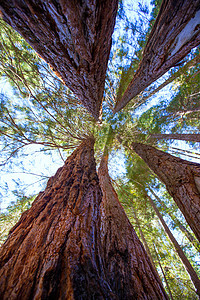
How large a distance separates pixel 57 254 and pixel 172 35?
3116mm

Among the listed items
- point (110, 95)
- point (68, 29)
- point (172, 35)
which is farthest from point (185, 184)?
point (110, 95)

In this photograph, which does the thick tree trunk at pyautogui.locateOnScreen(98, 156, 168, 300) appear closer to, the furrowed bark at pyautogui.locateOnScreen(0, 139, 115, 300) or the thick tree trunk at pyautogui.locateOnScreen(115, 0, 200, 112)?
the furrowed bark at pyautogui.locateOnScreen(0, 139, 115, 300)

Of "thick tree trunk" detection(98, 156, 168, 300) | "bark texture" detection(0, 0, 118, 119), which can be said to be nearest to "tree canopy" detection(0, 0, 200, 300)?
"bark texture" detection(0, 0, 118, 119)

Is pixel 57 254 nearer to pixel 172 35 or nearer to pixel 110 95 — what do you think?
pixel 172 35

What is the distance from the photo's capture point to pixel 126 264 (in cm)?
125

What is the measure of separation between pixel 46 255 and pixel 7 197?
3820mm

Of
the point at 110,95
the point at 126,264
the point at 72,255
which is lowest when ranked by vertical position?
the point at 72,255

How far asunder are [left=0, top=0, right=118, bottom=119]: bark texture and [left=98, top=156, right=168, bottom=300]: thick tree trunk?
235 centimetres

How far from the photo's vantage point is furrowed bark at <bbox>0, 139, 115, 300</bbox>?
65 centimetres

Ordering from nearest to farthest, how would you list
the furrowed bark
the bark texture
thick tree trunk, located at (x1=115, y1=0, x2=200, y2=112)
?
the furrowed bark < the bark texture < thick tree trunk, located at (x1=115, y1=0, x2=200, y2=112)

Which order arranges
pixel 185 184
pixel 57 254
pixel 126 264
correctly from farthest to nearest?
pixel 185 184 < pixel 126 264 < pixel 57 254

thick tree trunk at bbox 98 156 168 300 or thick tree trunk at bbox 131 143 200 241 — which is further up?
thick tree trunk at bbox 131 143 200 241

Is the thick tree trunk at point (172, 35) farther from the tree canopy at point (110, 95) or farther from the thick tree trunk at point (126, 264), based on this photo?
the thick tree trunk at point (126, 264)

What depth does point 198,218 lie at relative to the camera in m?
1.73
